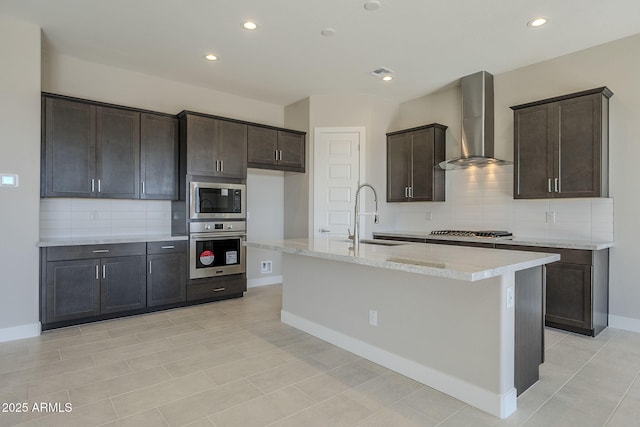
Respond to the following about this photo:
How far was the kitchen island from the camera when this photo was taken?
82.0 inches

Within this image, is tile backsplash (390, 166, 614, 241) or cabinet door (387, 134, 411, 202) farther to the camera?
cabinet door (387, 134, 411, 202)

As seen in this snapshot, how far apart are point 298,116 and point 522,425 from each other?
484cm

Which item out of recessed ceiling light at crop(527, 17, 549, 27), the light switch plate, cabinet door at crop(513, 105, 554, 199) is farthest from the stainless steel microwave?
recessed ceiling light at crop(527, 17, 549, 27)

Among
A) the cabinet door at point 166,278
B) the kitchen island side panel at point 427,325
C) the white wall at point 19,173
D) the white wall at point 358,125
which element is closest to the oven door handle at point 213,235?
the cabinet door at point 166,278

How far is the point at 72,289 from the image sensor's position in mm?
3672

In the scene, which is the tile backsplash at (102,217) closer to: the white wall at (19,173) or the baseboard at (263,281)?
the white wall at (19,173)

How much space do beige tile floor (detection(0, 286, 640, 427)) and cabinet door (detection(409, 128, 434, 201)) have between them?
230cm

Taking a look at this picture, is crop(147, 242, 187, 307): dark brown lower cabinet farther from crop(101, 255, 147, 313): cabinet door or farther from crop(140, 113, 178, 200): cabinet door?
crop(140, 113, 178, 200): cabinet door

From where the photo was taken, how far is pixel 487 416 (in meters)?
2.07

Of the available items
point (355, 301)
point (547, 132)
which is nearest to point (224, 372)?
point (355, 301)

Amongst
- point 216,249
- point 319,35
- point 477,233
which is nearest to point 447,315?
point 477,233

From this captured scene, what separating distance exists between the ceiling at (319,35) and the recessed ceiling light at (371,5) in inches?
2.1

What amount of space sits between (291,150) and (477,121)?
2.58m

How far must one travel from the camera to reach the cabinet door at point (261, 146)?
502 cm
